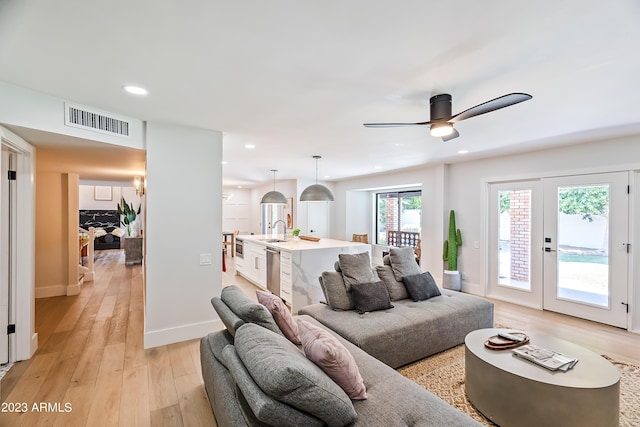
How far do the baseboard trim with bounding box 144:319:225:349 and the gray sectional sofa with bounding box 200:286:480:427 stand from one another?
5.68 ft

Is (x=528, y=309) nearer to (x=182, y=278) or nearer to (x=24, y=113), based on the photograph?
(x=182, y=278)

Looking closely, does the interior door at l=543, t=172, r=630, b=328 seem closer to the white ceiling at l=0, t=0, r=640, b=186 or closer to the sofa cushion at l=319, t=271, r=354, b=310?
the white ceiling at l=0, t=0, r=640, b=186

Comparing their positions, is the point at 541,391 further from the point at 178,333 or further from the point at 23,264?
the point at 23,264

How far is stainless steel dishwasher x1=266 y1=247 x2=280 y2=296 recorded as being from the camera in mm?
4991

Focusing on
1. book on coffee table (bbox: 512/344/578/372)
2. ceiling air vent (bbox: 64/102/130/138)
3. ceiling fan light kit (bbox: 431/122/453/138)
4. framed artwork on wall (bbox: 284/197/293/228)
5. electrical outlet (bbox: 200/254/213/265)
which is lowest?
book on coffee table (bbox: 512/344/578/372)

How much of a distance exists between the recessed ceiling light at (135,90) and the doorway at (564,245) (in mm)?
5453

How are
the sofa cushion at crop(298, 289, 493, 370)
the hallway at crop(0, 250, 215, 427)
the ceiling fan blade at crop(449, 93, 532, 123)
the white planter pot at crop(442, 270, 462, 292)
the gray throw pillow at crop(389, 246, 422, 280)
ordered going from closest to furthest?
the ceiling fan blade at crop(449, 93, 532, 123)
the hallway at crop(0, 250, 215, 427)
the sofa cushion at crop(298, 289, 493, 370)
the gray throw pillow at crop(389, 246, 422, 280)
the white planter pot at crop(442, 270, 462, 292)

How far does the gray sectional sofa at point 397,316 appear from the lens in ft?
8.85

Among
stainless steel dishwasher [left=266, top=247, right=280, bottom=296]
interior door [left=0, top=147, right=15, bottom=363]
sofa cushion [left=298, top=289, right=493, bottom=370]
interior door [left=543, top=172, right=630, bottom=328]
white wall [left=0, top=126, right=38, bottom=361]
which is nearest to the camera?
sofa cushion [left=298, top=289, right=493, bottom=370]

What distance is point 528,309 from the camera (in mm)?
4637

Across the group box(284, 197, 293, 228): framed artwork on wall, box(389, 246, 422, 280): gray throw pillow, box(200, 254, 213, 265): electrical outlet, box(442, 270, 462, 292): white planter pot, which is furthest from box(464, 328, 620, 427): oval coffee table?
box(284, 197, 293, 228): framed artwork on wall

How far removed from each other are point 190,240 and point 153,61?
83.5 inches

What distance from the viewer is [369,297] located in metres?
3.15

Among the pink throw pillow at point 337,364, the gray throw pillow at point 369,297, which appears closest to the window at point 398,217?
the gray throw pillow at point 369,297
